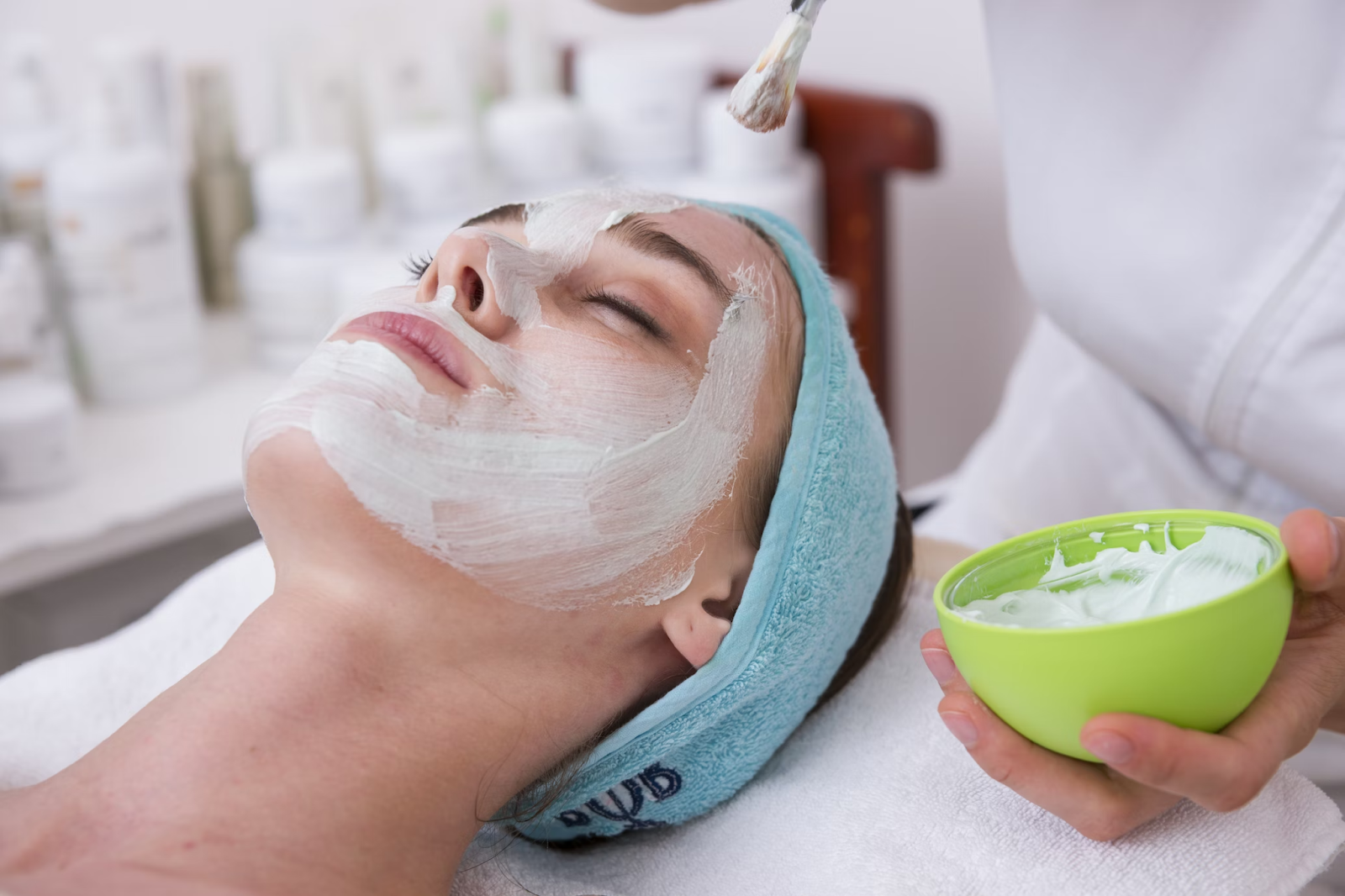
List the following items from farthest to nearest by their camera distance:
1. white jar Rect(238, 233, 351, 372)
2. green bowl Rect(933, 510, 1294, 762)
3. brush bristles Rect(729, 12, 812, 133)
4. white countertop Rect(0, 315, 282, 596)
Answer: white jar Rect(238, 233, 351, 372)
white countertop Rect(0, 315, 282, 596)
brush bristles Rect(729, 12, 812, 133)
green bowl Rect(933, 510, 1294, 762)

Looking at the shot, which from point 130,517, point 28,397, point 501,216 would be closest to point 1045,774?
point 501,216

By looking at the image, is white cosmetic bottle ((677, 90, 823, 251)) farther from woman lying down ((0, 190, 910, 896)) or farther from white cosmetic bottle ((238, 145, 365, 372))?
woman lying down ((0, 190, 910, 896))

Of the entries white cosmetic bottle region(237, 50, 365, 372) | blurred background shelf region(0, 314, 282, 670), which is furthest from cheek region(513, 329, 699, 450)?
white cosmetic bottle region(237, 50, 365, 372)

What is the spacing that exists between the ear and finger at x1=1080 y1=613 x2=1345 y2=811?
26cm

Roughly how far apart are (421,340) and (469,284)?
0.20ft

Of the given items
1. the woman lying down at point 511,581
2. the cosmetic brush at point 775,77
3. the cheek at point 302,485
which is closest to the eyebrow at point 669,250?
the woman lying down at point 511,581

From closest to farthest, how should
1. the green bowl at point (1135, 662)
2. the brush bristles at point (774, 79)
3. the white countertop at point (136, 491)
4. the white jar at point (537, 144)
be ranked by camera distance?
the green bowl at point (1135, 662), the brush bristles at point (774, 79), the white countertop at point (136, 491), the white jar at point (537, 144)

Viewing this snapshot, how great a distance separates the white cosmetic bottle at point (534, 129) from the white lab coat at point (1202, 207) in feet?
2.81

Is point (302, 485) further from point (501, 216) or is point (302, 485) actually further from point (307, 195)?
point (307, 195)

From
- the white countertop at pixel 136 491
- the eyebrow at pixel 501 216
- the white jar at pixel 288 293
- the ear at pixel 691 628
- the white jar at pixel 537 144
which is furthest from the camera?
the white jar at pixel 537 144

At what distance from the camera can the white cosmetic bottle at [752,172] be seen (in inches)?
66.6

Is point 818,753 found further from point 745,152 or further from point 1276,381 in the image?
point 745,152

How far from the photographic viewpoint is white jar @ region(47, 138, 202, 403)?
4.75ft

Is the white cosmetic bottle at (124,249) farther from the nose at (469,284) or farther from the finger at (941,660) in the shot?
the finger at (941,660)
